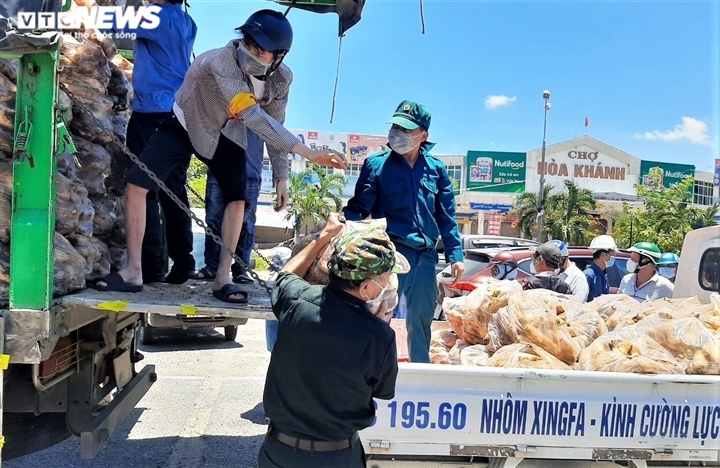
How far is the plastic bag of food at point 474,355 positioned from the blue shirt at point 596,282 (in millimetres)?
2826

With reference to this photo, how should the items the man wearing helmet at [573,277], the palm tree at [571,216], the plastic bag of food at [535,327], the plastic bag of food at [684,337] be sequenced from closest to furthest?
the plastic bag of food at [684,337] < the plastic bag of food at [535,327] < the man wearing helmet at [573,277] < the palm tree at [571,216]

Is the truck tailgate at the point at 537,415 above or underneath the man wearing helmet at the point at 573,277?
underneath

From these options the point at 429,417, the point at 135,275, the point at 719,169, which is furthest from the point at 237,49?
the point at 719,169

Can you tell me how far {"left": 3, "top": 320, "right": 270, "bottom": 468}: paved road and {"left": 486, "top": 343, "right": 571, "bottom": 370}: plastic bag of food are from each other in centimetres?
216

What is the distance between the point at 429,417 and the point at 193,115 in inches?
83.4

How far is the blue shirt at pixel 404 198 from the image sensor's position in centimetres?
381

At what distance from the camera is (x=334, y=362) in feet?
7.33

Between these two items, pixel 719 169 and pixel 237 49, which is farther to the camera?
pixel 719 169

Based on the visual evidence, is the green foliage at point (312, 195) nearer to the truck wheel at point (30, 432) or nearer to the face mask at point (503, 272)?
the face mask at point (503, 272)

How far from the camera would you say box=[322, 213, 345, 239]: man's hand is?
2641 millimetres

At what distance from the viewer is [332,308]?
7.43 feet

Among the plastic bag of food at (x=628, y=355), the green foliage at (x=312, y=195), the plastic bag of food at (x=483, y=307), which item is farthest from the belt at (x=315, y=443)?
the green foliage at (x=312, y=195)

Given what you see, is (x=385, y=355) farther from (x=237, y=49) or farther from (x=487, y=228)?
(x=487, y=228)

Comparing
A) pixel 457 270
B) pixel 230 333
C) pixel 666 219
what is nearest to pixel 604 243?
pixel 457 270
